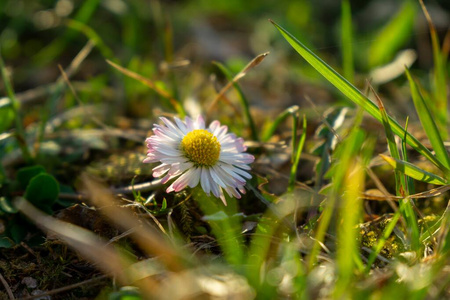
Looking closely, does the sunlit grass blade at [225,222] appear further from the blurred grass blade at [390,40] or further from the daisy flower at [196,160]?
the blurred grass blade at [390,40]

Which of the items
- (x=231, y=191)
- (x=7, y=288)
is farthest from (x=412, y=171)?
(x=7, y=288)

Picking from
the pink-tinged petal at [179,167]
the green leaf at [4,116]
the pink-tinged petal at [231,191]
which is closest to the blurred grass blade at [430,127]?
the pink-tinged petal at [231,191]

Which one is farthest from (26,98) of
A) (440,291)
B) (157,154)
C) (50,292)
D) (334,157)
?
(440,291)

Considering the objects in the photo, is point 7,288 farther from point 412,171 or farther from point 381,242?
point 412,171

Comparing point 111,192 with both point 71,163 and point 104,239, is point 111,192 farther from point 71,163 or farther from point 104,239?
point 71,163

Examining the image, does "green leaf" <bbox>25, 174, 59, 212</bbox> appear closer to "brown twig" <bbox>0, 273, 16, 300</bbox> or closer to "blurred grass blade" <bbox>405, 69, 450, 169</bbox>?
"brown twig" <bbox>0, 273, 16, 300</bbox>
